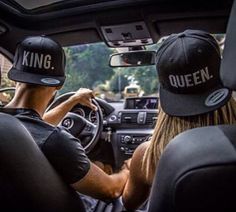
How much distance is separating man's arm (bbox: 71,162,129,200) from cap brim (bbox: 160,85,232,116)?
2.11ft

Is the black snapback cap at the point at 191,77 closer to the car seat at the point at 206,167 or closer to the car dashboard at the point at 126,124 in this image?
the car seat at the point at 206,167

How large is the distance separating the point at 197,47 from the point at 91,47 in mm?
1966

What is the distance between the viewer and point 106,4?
2.80 metres

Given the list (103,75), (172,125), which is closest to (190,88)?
(172,125)

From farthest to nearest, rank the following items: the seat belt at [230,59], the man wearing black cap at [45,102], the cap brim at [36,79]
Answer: the cap brim at [36,79], the man wearing black cap at [45,102], the seat belt at [230,59]

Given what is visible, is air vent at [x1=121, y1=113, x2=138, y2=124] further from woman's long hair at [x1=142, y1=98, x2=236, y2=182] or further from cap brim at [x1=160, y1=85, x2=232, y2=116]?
cap brim at [x1=160, y1=85, x2=232, y2=116]

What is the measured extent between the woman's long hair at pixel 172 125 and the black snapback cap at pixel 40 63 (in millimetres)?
712

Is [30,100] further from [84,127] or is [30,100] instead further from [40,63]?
[84,127]

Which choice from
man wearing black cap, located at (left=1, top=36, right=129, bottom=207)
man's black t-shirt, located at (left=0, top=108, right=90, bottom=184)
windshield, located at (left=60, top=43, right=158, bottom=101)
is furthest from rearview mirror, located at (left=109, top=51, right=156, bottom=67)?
man's black t-shirt, located at (left=0, top=108, right=90, bottom=184)

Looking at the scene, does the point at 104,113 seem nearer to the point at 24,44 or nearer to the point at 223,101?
the point at 24,44

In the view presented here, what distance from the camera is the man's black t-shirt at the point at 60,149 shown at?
6.21 ft

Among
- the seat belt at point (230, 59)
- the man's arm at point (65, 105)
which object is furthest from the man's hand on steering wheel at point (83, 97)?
the seat belt at point (230, 59)

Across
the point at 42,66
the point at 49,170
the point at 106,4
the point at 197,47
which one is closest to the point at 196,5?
the point at 106,4

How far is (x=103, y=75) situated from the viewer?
392 centimetres
